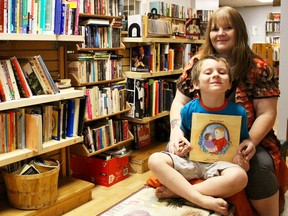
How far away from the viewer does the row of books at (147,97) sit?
3.29 m

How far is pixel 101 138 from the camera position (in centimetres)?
298

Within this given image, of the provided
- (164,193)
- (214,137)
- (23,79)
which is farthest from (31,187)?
(214,137)

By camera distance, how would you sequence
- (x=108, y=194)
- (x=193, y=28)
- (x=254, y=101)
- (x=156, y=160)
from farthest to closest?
(x=193, y=28) < (x=108, y=194) < (x=254, y=101) < (x=156, y=160)

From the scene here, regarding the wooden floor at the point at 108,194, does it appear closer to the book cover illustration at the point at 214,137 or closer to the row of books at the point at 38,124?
the row of books at the point at 38,124

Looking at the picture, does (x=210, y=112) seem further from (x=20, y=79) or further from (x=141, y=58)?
(x=141, y=58)

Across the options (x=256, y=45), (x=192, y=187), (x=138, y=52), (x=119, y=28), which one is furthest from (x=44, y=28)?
(x=256, y=45)

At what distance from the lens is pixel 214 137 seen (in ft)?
5.02

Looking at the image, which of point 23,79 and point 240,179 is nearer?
point 240,179

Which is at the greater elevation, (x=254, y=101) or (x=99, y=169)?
(x=254, y=101)

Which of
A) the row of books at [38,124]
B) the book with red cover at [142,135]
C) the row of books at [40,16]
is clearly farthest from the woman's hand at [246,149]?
the book with red cover at [142,135]

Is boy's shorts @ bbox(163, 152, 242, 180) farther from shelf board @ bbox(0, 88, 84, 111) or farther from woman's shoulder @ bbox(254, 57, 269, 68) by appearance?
shelf board @ bbox(0, 88, 84, 111)

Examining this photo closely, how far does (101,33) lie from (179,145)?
5.55ft

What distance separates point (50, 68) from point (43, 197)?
39.9 inches

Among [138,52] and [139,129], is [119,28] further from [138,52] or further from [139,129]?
[139,129]
